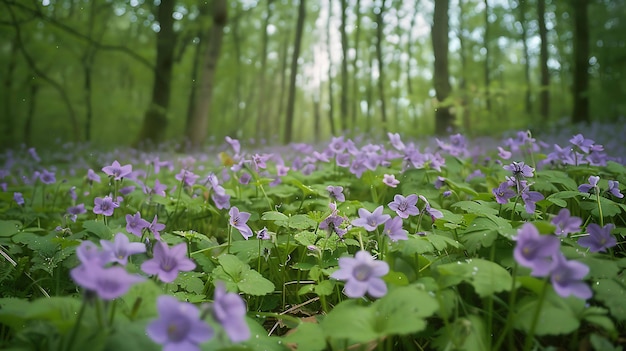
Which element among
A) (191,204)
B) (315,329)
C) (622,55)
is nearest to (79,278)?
(315,329)

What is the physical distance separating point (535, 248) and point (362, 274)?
454 millimetres

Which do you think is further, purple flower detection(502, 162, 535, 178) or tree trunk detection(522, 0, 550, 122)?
tree trunk detection(522, 0, 550, 122)

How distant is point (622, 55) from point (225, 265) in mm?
14273

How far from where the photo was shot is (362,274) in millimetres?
1152

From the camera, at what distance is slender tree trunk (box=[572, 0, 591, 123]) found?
9281 mm

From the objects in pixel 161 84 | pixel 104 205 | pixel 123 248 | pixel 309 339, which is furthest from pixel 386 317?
pixel 161 84

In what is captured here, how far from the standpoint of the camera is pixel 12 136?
1503cm

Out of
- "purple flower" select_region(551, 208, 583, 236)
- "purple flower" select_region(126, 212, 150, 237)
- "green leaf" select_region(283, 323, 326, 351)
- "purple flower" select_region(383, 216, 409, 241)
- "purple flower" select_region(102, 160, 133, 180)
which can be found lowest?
"green leaf" select_region(283, 323, 326, 351)

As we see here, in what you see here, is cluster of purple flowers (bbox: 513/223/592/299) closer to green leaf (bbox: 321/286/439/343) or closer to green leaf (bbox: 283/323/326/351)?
green leaf (bbox: 321/286/439/343)

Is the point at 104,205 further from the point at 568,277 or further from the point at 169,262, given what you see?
the point at 568,277

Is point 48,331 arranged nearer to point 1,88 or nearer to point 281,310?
Answer: point 281,310

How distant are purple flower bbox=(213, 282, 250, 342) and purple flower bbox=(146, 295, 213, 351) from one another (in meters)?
0.03

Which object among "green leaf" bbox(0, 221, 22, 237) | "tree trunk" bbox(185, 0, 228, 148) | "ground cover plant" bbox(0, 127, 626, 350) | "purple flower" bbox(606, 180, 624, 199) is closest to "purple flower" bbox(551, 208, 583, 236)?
"ground cover plant" bbox(0, 127, 626, 350)

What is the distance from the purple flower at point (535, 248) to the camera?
0.99 metres
